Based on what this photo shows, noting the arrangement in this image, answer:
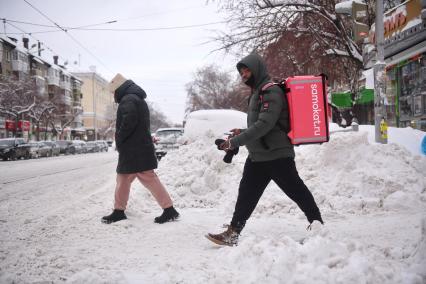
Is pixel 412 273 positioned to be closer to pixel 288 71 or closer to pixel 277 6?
pixel 277 6

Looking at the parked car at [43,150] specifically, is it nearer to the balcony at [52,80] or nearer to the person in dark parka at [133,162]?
the person in dark parka at [133,162]

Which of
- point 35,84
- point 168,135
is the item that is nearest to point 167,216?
point 168,135

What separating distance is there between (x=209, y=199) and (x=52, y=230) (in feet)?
8.16

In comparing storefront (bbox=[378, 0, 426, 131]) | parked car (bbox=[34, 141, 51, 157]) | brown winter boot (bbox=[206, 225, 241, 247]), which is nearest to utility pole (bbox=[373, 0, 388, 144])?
storefront (bbox=[378, 0, 426, 131])

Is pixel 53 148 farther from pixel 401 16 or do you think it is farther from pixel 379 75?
pixel 379 75

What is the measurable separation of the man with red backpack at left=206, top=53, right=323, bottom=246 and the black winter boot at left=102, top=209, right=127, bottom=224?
65.1 inches

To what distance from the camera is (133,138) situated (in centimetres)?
507

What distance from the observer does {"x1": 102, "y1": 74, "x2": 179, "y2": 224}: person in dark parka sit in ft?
16.3

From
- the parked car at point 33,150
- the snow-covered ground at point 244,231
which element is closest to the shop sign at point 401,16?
the snow-covered ground at point 244,231

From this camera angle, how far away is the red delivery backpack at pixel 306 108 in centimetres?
369

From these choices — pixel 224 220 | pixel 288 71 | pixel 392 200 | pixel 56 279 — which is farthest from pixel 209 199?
pixel 288 71

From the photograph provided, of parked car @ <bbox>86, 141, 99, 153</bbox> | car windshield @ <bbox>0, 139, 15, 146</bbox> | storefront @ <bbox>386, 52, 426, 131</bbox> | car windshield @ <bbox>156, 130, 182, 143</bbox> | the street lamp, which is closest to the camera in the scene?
the street lamp

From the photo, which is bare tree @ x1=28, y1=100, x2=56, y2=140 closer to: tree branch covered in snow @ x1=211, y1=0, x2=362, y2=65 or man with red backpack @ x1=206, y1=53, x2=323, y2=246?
tree branch covered in snow @ x1=211, y1=0, x2=362, y2=65

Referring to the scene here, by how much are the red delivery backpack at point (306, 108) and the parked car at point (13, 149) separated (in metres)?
28.5
